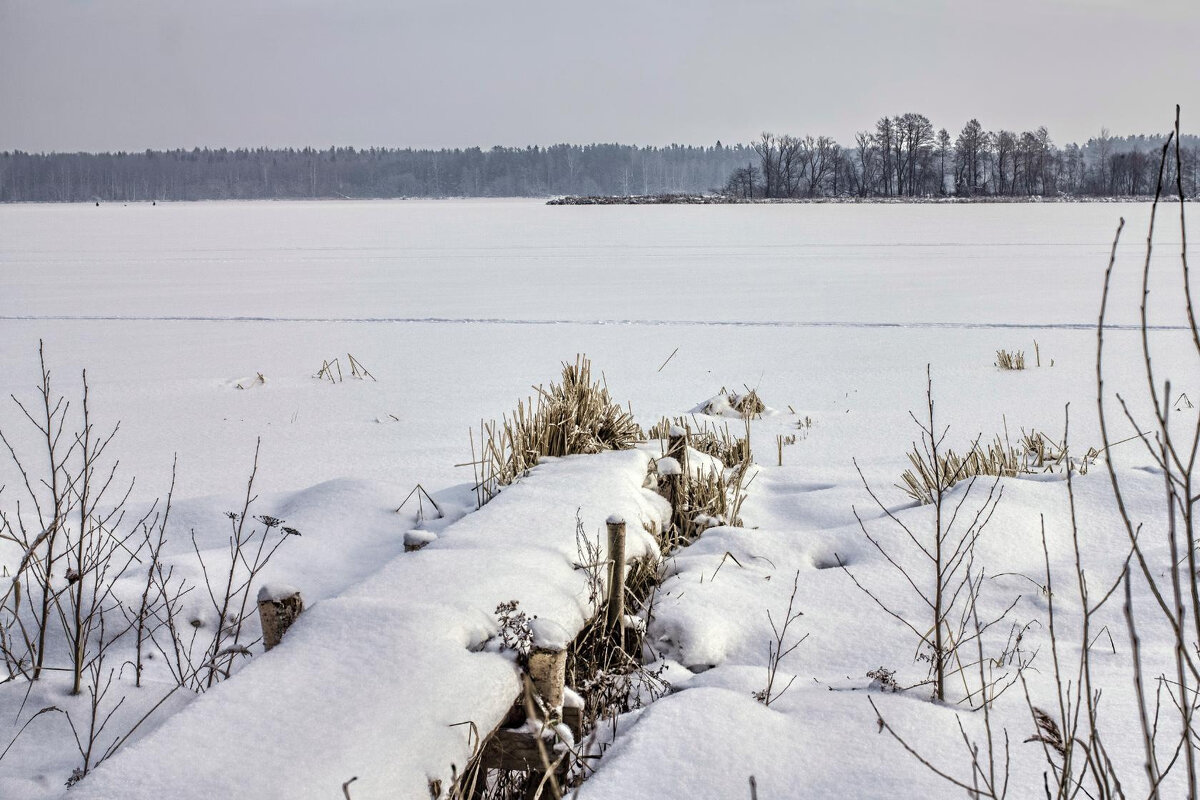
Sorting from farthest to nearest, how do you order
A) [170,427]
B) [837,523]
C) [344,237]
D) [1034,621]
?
[344,237]
[170,427]
[837,523]
[1034,621]

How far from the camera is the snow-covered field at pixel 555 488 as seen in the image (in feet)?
7.71

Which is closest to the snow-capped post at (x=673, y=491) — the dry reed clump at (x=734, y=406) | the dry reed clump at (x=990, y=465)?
the dry reed clump at (x=990, y=465)

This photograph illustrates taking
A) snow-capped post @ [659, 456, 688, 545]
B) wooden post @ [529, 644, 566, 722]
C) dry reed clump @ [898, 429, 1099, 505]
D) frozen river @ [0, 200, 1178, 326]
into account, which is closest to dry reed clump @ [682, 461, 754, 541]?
snow-capped post @ [659, 456, 688, 545]

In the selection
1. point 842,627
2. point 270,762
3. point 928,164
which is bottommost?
point 842,627

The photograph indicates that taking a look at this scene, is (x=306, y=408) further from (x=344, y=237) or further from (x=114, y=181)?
(x=114, y=181)

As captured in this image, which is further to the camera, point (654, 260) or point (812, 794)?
point (654, 260)

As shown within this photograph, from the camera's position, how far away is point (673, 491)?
15.6 feet

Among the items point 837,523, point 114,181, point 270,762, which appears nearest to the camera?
point 270,762

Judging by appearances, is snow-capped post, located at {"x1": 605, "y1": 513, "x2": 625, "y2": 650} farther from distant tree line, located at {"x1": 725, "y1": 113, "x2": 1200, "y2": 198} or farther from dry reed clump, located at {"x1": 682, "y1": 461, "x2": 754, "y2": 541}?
distant tree line, located at {"x1": 725, "y1": 113, "x2": 1200, "y2": 198}

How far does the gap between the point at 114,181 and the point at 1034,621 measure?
177 m

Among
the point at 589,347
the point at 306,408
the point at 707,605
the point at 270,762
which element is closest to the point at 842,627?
the point at 707,605

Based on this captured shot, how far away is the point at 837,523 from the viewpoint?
A: 489 centimetres

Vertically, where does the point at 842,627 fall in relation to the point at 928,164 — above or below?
below

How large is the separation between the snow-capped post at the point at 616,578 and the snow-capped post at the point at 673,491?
3.75 feet
